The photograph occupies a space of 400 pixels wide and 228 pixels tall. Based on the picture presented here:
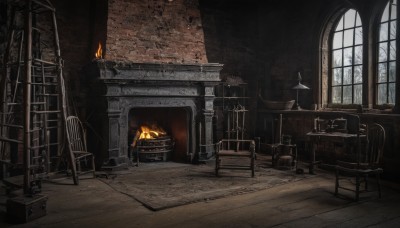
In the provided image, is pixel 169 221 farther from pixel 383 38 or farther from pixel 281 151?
pixel 383 38

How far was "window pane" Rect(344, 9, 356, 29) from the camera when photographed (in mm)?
7520

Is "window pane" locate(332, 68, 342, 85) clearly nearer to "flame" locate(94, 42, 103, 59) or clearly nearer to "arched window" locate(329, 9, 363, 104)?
"arched window" locate(329, 9, 363, 104)

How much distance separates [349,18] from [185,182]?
508cm

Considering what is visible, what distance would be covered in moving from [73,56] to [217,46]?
3.58 metres

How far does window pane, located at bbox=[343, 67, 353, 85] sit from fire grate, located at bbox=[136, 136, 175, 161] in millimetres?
4146

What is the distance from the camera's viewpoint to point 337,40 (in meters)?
7.93

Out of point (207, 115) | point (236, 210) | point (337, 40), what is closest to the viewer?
point (236, 210)

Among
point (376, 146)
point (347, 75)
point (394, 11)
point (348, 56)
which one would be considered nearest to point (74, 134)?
point (376, 146)

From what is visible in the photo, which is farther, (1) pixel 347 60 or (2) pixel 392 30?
(1) pixel 347 60

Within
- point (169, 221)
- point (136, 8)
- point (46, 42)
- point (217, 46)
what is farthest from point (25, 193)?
point (217, 46)

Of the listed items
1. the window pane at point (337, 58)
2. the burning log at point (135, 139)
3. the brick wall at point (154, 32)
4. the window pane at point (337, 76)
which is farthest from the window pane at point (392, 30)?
the burning log at point (135, 139)

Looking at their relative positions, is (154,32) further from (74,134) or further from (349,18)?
(349,18)

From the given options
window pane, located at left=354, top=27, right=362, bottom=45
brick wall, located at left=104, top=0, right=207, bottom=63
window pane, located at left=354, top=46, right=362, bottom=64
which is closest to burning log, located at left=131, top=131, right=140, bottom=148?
brick wall, located at left=104, top=0, right=207, bottom=63

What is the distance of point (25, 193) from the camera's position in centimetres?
447
